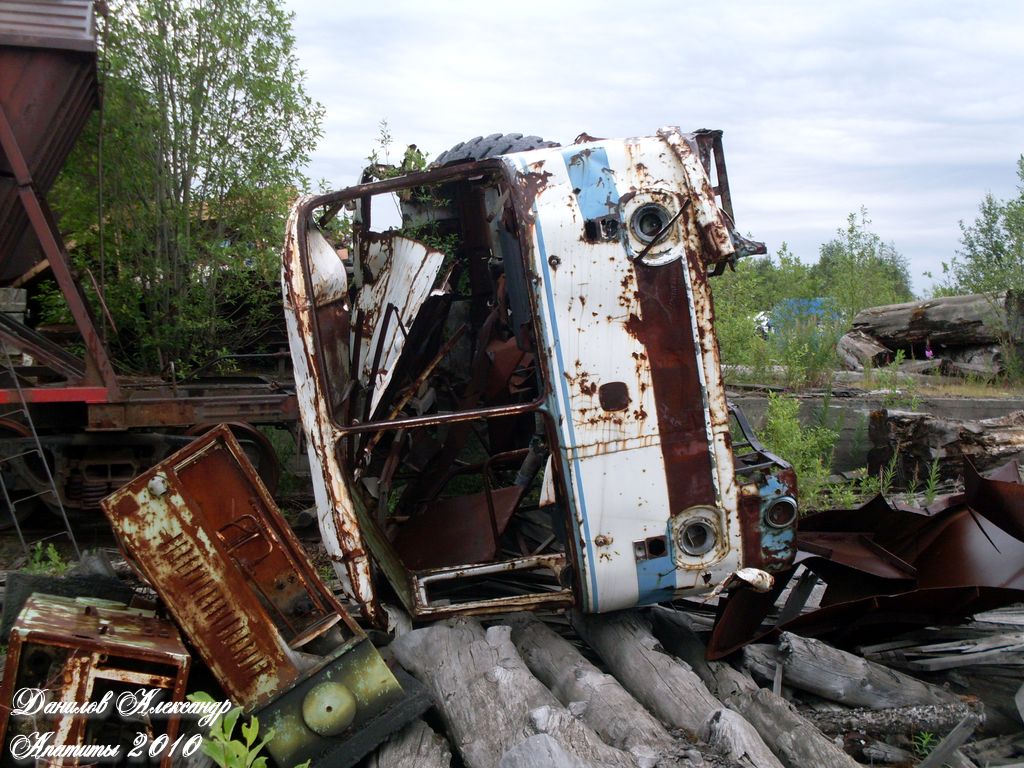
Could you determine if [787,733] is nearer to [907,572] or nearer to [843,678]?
[843,678]

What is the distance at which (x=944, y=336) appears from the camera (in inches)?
466

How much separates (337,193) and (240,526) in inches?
62.2

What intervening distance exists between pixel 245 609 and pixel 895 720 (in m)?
2.57

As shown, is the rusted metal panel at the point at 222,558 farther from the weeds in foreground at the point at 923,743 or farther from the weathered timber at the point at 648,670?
the weeds in foreground at the point at 923,743

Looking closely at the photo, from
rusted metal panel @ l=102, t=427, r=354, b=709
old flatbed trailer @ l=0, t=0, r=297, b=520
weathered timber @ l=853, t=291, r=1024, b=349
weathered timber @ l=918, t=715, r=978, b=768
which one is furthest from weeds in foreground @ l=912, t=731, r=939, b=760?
weathered timber @ l=853, t=291, r=1024, b=349

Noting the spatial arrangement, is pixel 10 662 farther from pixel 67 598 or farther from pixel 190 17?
pixel 190 17

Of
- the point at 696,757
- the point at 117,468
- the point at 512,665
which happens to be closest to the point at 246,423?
the point at 117,468

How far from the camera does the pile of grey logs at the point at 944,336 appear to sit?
36.0 feet

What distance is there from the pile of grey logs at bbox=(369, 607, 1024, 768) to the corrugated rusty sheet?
4789mm

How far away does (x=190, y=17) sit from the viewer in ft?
25.2

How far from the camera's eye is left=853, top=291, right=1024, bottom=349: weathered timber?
11.0 m

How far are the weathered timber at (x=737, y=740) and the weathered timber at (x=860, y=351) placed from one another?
9111 millimetres

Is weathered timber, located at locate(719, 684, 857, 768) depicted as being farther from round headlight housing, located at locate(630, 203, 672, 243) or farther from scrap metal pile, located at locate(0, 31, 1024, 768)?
round headlight housing, located at locate(630, 203, 672, 243)

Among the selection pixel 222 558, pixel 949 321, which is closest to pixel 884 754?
→ pixel 222 558
